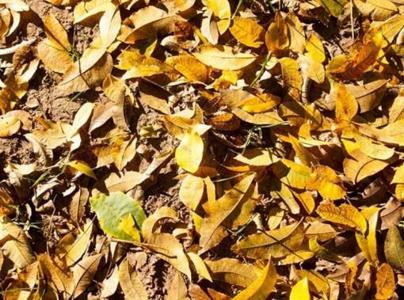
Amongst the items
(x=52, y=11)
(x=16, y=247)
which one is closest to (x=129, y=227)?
(x=16, y=247)

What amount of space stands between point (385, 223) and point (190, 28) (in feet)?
2.15

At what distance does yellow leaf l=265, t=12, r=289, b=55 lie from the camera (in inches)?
74.5

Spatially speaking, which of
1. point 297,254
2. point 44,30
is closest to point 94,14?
point 44,30

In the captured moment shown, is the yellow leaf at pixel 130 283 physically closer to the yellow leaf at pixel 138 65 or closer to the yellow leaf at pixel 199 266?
Result: the yellow leaf at pixel 199 266

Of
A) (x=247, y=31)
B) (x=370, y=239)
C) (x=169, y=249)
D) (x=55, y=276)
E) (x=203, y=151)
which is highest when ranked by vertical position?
(x=247, y=31)

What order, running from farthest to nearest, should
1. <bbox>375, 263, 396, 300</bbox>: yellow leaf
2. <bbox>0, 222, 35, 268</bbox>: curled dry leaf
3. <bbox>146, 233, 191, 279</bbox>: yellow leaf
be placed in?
1. <bbox>0, 222, 35, 268</bbox>: curled dry leaf
2. <bbox>146, 233, 191, 279</bbox>: yellow leaf
3. <bbox>375, 263, 396, 300</bbox>: yellow leaf

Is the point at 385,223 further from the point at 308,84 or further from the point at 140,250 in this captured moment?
the point at 140,250

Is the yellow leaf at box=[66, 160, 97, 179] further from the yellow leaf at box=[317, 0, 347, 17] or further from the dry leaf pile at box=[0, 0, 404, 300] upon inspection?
the yellow leaf at box=[317, 0, 347, 17]

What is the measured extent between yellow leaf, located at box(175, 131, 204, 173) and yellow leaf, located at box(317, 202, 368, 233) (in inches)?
11.8

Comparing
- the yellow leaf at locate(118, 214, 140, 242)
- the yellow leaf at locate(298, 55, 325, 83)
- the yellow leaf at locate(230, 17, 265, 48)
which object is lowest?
the yellow leaf at locate(118, 214, 140, 242)

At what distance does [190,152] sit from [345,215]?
38 cm

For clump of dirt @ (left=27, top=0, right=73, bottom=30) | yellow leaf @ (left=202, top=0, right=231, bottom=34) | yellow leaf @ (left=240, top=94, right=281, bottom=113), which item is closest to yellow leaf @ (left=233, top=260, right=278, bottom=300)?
yellow leaf @ (left=240, top=94, right=281, bottom=113)

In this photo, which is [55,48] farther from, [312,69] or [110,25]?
[312,69]

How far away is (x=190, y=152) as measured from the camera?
1.87 m
